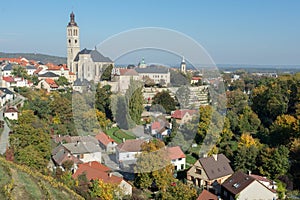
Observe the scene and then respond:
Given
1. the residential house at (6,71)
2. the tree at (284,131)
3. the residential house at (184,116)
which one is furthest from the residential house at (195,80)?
the residential house at (6,71)

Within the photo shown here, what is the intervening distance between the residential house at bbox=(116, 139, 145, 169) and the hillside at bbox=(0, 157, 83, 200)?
9.47 ft

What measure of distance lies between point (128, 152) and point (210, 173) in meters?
2.22

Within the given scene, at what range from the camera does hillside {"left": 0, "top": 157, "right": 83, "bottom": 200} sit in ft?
16.1

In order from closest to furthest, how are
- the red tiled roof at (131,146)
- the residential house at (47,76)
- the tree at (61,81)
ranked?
1. the red tiled roof at (131,146)
2. the tree at (61,81)
3. the residential house at (47,76)

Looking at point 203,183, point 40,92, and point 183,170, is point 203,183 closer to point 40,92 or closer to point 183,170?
point 183,170

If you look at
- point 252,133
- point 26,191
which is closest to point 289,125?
point 252,133

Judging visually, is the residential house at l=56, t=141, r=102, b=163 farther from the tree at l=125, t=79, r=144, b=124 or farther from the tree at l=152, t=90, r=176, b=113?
the tree at l=152, t=90, r=176, b=113

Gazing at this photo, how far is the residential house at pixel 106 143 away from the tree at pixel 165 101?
2.18 m

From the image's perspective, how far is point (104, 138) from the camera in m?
10.8

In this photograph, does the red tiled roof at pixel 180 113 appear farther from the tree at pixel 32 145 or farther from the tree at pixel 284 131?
the tree at pixel 32 145

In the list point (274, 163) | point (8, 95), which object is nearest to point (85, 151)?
point (274, 163)

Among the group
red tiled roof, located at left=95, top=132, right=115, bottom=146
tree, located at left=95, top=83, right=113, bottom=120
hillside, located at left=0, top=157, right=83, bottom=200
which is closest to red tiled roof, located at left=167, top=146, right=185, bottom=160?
red tiled roof, located at left=95, top=132, right=115, bottom=146

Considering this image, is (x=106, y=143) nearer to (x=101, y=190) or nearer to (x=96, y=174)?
(x=96, y=174)

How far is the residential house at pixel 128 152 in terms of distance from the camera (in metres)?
8.91
